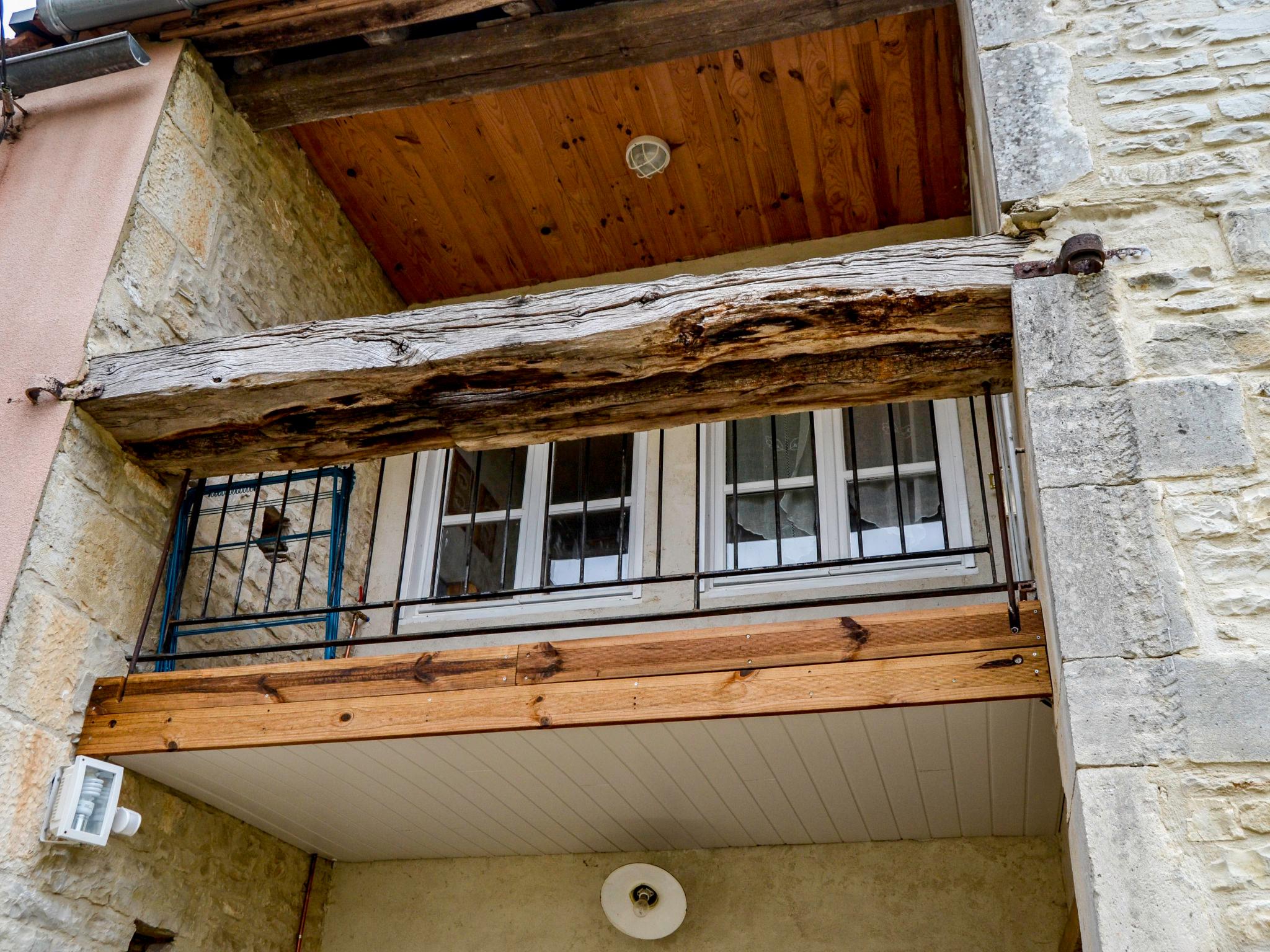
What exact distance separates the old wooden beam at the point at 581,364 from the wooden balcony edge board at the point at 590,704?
703mm

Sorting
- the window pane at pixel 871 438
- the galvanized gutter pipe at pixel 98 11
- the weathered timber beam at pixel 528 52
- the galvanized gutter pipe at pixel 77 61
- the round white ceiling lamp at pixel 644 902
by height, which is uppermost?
the weathered timber beam at pixel 528 52

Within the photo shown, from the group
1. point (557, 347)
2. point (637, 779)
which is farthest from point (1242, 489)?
point (637, 779)

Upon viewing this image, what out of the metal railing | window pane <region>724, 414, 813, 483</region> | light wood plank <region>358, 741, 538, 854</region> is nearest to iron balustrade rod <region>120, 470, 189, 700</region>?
the metal railing

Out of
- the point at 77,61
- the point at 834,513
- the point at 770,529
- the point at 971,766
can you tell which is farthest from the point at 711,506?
the point at 77,61

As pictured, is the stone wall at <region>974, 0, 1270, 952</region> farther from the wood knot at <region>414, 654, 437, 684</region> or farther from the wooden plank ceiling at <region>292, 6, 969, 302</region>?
the wood knot at <region>414, 654, 437, 684</region>

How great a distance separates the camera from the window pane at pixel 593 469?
455 cm

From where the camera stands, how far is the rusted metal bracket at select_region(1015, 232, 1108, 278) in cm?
236

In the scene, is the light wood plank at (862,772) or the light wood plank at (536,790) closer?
the light wood plank at (862,772)

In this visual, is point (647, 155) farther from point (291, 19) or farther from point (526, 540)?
point (526, 540)

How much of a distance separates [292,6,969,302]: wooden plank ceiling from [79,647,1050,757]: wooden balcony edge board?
231cm

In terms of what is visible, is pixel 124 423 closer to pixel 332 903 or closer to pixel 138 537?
pixel 138 537

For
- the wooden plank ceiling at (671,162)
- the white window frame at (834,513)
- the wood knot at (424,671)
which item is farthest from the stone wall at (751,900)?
the wooden plank ceiling at (671,162)

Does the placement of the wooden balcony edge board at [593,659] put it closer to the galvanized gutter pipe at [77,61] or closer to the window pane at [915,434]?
the window pane at [915,434]

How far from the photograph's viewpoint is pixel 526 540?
448 cm
